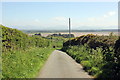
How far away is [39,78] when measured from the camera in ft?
39.2

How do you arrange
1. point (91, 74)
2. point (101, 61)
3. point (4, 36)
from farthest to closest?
point (4, 36) < point (101, 61) < point (91, 74)

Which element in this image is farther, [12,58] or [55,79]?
[12,58]

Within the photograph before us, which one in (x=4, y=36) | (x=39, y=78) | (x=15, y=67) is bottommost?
(x=39, y=78)

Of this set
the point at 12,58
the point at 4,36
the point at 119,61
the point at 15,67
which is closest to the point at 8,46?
the point at 4,36

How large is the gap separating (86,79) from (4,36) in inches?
433

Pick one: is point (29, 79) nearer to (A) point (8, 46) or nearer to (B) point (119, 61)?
(B) point (119, 61)

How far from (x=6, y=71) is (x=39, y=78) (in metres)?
2.22

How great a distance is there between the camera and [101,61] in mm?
14352

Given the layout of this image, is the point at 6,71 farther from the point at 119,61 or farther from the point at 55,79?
the point at 119,61

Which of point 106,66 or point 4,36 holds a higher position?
point 4,36

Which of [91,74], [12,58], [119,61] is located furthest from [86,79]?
[12,58]

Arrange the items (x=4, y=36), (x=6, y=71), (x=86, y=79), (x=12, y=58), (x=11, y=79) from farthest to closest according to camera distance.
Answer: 1. (x=4, y=36)
2. (x=12, y=58)
3. (x=86, y=79)
4. (x=6, y=71)
5. (x=11, y=79)

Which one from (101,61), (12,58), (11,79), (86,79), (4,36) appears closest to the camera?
(11,79)

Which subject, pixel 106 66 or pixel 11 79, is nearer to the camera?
pixel 11 79
